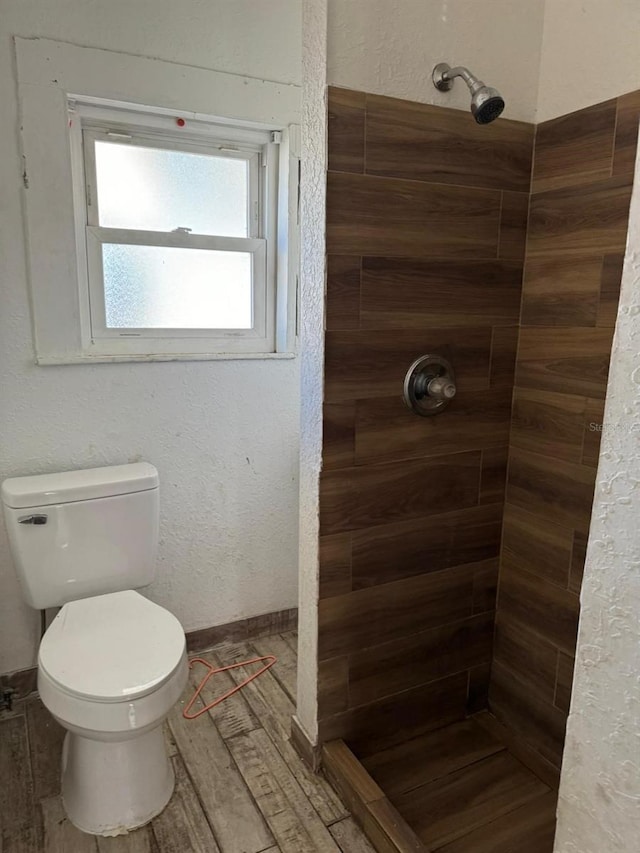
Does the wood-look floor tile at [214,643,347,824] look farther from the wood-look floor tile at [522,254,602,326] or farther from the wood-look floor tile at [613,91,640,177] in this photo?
the wood-look floor tile at [613,91,640,177]

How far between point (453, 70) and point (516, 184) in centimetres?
37

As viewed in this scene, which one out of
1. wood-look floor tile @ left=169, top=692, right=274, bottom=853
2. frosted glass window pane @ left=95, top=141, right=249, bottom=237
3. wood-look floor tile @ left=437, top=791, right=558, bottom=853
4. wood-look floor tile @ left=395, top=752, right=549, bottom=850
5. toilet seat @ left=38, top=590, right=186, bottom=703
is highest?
frosted glass window pane @ left=95, top=141, right=249, bottom=237

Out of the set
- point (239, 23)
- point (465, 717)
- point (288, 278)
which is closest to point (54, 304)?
point (288, 278)

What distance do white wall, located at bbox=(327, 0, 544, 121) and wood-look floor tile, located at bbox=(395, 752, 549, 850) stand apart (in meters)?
1.85

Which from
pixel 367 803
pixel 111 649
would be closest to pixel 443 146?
pixel 111 649

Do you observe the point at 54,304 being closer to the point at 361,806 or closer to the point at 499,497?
the point at 499,497

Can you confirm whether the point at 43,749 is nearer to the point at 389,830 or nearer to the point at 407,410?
the point at 389,830

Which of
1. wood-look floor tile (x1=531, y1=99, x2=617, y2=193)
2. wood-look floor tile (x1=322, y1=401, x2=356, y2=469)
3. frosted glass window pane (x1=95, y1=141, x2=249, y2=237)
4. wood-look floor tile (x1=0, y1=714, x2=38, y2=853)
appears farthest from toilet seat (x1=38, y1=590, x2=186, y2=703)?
wood-look floor tile (x1=531, y1=99, x2=617, y2=193)

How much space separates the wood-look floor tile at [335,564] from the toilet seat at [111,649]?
1.35ft

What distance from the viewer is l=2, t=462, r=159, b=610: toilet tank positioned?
5.47 feet

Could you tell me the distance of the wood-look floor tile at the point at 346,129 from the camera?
1345 mm

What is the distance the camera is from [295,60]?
77.0 inches

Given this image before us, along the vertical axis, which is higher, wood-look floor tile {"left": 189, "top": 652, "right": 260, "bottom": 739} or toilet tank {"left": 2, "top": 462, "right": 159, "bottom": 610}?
toilet tank {"left": 2, "top": 462, "right": 159, "bottom": 610}

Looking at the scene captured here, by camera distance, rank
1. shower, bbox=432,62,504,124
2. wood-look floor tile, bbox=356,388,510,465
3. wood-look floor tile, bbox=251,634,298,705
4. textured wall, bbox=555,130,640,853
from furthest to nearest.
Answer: wood-look floor tile, bbox=251,634,298,705, wood-look floor tile, bbox=356,388,510,465, shower, bbox=432,62,504,124, textured wall, bbox=555,130,640,853
